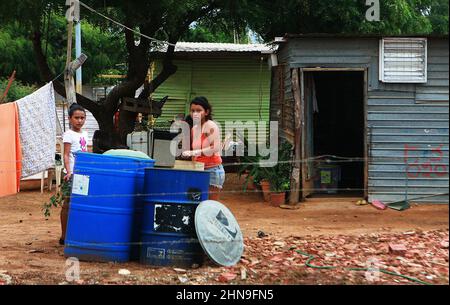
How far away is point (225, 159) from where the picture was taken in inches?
631

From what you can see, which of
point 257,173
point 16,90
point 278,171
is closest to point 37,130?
point 257,173

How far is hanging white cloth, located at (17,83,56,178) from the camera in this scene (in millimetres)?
9078

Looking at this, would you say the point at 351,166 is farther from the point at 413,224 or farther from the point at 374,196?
the point at 413,224

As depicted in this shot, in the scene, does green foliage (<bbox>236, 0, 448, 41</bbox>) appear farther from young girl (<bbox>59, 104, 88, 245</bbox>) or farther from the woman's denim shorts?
the woman's denim shorts

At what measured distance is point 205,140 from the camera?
6.18m

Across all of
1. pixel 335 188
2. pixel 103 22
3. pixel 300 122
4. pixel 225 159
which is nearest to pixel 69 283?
pixel 300 122

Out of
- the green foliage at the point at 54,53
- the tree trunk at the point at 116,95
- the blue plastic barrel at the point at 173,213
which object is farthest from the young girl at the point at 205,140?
the green foliage at the point at 54,53

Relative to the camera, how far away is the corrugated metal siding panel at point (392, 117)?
1031 cm

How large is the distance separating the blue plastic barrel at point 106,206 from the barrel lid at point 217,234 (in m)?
0.67

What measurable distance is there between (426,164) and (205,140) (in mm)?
5401

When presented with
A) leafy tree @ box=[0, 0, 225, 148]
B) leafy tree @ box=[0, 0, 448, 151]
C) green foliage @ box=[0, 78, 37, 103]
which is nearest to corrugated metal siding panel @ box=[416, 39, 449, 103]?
leafy tree @ box=[0, 0, 448, 151]

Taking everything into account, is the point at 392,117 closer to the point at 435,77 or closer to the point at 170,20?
the point at 435,77

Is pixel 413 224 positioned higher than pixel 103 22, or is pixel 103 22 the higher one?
pixel 103 22

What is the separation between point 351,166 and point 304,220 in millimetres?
3470
